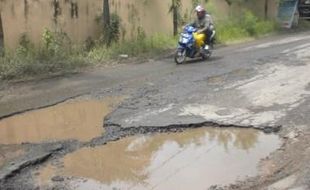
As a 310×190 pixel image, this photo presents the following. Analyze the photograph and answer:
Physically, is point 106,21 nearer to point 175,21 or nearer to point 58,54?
point 58,54

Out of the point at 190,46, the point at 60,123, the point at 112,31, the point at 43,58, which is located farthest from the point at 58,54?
the point at 60,123

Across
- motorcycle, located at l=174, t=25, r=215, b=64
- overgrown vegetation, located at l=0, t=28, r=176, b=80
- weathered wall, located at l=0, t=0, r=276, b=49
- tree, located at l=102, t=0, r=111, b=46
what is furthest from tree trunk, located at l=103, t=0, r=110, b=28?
motorcycle, located at l=174, t=25, r=215, b=64

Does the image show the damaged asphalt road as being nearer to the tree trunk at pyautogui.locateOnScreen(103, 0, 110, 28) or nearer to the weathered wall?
the tree trunk at pyautogui.locateOnScreen(103, 0, 110, 28)

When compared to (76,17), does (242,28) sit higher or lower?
lower

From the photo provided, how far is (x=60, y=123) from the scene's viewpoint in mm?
7672

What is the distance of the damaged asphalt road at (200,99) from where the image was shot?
5945mm

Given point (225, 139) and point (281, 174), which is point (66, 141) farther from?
point (281, 174)

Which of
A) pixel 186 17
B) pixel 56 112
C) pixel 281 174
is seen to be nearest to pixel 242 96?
pixel 56 112

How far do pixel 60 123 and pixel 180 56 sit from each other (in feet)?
18.9

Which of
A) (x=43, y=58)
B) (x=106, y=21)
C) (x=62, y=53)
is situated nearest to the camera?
(x=43, y=58)

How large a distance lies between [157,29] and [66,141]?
10720 millimetres

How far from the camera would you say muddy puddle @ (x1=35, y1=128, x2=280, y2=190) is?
5.49m

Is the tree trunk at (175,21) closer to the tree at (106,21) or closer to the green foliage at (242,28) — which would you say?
the green foliage at (242,28)

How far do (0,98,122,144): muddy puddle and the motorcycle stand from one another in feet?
14.3
